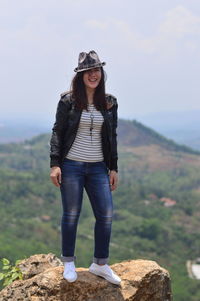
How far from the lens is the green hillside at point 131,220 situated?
2318 inches

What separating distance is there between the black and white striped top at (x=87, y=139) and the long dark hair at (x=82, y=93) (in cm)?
7

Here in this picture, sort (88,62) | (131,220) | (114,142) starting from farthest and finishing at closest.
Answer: (131,220), (114,142), (88,62)

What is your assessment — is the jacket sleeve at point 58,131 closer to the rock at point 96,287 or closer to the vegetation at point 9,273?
the rock at point 96,287

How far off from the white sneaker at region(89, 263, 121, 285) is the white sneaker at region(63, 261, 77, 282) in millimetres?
260

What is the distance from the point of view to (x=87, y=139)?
195 inches

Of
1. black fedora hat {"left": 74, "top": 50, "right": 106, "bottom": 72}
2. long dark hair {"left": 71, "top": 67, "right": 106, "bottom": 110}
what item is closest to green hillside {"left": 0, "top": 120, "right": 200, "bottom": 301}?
long dark hair {"left": 71, "top": 67, "right": 106, "bottom": 110}

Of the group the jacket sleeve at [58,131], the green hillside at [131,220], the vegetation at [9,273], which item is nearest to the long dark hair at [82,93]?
the jacket sleeve at [58,131]

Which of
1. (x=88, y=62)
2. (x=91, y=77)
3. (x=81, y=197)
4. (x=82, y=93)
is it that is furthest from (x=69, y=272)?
(x=88, y=62)

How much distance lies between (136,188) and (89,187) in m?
97.0

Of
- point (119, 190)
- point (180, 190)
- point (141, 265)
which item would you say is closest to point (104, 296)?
point (141, 265)

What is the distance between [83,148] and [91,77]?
0.75 meters

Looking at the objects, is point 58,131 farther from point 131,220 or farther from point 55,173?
point 131,220

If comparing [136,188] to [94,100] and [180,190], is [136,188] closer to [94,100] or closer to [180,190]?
[180,190]

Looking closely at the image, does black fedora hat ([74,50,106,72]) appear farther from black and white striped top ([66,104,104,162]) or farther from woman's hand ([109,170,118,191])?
woman's hand ([109,170,118,191])
